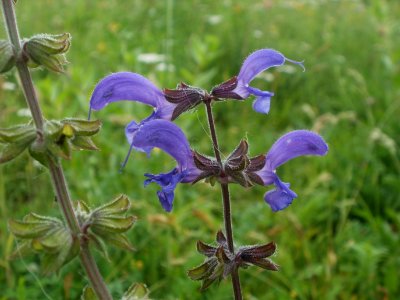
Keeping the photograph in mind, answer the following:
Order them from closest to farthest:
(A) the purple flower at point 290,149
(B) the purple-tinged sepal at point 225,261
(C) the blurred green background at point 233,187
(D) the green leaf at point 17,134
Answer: (D) the green leaf at point 17,134 → (B) the purple-tinged sepal at point 225,261 → (A) the purple flower at point 290,149 → (C) the blurred green background at point 233,187

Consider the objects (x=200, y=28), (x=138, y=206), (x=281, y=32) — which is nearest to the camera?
(x=138, y=206)

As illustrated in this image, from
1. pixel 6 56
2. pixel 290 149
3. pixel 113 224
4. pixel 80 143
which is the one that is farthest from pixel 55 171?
pixel 290 149

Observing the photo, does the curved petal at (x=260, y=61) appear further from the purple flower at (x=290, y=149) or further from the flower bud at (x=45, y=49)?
the flower bud at (x=45, y=49)

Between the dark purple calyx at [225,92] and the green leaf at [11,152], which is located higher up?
the dark purple calyx at [225,92]

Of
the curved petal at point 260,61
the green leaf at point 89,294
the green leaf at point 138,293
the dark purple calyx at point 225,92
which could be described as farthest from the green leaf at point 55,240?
the curved petal at point 260,61

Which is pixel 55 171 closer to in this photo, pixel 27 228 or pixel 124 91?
pixel 27 228

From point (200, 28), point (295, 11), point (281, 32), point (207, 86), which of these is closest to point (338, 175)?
point (207, 86)

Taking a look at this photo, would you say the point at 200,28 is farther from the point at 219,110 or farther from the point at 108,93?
the point at 108,93
